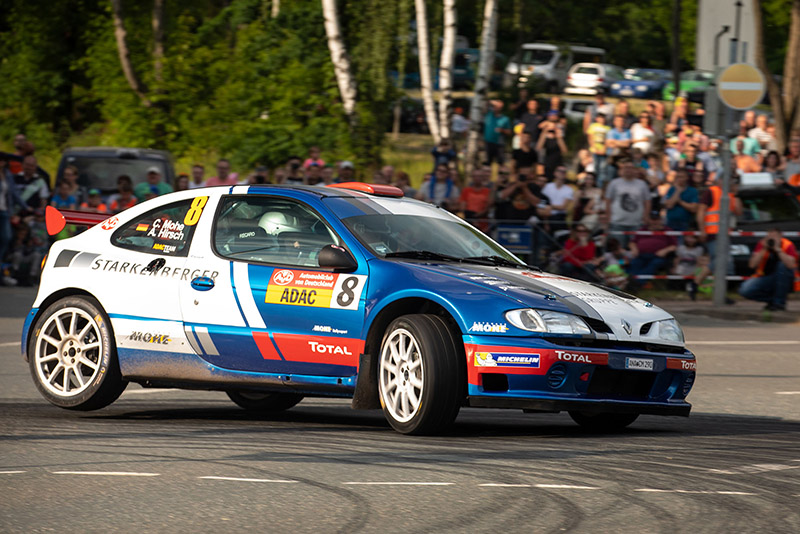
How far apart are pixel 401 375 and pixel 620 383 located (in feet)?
4.23

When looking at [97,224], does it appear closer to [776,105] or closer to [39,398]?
[39,398]

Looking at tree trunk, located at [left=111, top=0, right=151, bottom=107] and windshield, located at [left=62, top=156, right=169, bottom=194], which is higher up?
tree trunk, located at [left=111, top=0, right=151, bottom=107]

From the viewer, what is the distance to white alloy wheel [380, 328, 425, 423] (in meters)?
7.93

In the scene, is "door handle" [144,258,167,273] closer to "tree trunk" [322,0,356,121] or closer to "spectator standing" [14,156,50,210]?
"spectator standing" [14,156,50,210]

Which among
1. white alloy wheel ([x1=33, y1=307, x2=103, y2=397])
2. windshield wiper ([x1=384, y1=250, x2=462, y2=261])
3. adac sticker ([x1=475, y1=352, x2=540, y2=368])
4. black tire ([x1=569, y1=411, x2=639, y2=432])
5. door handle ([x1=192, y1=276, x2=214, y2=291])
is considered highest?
windshield wiper ([x1=384, y1=250, x2=462, y2=261])

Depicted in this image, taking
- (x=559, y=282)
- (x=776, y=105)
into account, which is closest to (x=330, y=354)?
(x=559, y=282)

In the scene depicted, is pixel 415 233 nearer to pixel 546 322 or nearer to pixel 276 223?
pixel 276 223

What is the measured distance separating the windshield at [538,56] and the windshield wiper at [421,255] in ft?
146

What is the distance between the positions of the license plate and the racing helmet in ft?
7.36

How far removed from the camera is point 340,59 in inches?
1041

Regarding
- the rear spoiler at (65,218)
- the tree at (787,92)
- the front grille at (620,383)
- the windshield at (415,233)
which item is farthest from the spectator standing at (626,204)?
the front grille at (620,383)

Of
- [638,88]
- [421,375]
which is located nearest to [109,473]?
[421,375]

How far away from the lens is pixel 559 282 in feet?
28.0

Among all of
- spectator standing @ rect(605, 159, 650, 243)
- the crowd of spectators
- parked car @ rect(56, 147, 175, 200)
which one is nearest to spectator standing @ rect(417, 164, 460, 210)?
the crowd of spectators
